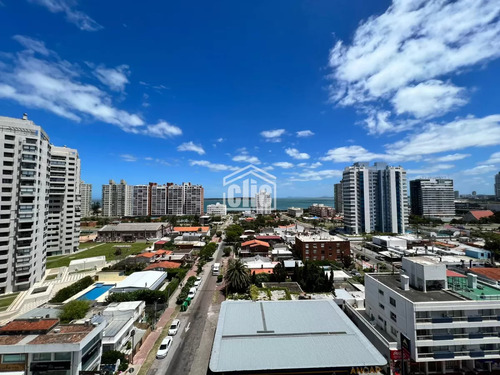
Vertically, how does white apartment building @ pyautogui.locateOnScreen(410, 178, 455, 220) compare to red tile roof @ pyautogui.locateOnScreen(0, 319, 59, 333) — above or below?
above

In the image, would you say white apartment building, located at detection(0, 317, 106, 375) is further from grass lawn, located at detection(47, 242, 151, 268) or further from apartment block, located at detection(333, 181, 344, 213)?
apartment block, located at detection(333, 181, 344, 213)

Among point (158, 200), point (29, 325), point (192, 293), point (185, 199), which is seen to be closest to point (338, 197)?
point (185, 199)

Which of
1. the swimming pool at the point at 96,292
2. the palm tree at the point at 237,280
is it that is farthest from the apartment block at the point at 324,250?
the swimming pool at the point at 96,292

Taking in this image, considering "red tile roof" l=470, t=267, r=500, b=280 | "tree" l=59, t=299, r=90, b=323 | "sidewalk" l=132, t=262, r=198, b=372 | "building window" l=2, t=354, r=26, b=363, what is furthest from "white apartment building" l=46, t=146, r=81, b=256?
"red tile roof" l=470, t=267, r=500, b=280

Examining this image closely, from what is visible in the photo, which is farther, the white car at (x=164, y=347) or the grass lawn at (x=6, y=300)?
the grass lawn at (x=6, y=300)

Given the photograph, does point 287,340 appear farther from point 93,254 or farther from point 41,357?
point 93,254

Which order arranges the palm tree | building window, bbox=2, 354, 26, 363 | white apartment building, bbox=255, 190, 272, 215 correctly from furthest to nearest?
white apartment building, bbox=255, 190, 272, 215 → the palm tree → building window, bbox=2, 354, 26, 363

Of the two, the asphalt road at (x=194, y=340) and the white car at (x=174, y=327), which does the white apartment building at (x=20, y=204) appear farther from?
the white car at (x=174, y=327)
